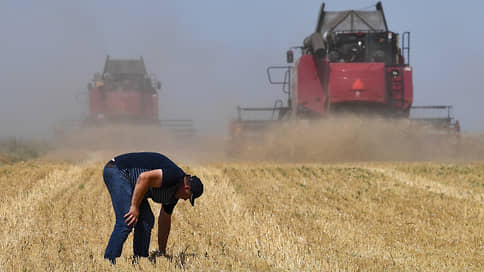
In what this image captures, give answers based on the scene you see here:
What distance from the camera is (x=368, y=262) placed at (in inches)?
237

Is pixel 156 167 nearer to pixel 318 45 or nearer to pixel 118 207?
pixel 118 207

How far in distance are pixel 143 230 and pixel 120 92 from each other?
77.9 ft

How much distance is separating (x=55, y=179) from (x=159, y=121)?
17.8 m

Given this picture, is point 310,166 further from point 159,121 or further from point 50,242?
point 159,121

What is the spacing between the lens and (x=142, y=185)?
5.46 metres

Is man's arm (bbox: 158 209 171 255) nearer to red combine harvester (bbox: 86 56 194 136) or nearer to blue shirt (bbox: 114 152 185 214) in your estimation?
blue shirt (bbox: 114 152 185 214)

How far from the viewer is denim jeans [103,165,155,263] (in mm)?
5609

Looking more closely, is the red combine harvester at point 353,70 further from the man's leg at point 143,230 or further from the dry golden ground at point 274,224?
the man's leg at point 143,230

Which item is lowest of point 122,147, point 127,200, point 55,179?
point 122,147

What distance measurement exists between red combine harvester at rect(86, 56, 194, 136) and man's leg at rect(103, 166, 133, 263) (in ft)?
77.8

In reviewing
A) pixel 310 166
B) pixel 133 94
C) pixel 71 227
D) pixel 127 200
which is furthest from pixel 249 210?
pixel 133 94

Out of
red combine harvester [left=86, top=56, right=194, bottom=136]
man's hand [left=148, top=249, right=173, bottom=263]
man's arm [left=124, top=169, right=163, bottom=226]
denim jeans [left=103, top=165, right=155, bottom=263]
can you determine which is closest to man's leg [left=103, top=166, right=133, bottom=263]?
denim jeans [left=103, top=165, right=155, bottom=263]

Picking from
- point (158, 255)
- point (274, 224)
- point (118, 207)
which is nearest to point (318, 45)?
point (274, 224)

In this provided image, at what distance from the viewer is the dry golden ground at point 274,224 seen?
5.96 meters
